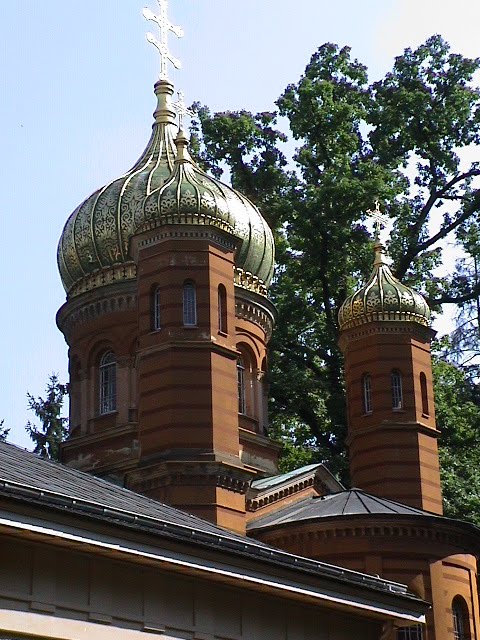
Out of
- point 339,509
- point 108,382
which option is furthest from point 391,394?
point 108,382

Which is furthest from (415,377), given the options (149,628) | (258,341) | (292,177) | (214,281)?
(149,628)

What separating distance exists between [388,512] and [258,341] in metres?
6.60

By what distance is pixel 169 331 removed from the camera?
23.0m

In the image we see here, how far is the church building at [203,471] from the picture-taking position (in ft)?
37.4

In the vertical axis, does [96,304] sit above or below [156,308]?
above

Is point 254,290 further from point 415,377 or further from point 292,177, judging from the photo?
point 292,177

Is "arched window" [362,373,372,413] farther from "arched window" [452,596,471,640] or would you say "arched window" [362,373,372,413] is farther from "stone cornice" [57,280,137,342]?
"arched window" [452,596,471,640]

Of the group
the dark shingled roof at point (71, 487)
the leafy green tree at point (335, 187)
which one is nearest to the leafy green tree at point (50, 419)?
the leafy green tree at point (335, 187)

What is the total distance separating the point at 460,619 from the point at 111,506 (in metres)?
12.6

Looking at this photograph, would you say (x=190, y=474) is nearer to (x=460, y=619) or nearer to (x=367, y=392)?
(x=460, y=619)

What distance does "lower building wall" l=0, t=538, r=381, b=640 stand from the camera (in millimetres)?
10789

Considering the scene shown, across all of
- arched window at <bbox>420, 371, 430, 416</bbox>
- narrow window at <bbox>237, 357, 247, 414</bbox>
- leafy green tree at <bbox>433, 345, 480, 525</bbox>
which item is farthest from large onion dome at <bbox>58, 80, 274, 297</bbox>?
leafy green tree at <bbox>433, 345, 480, 525</bbox>

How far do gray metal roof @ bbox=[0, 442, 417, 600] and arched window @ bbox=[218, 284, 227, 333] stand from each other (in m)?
8.99

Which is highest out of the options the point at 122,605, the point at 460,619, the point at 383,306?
the point at 383,306
